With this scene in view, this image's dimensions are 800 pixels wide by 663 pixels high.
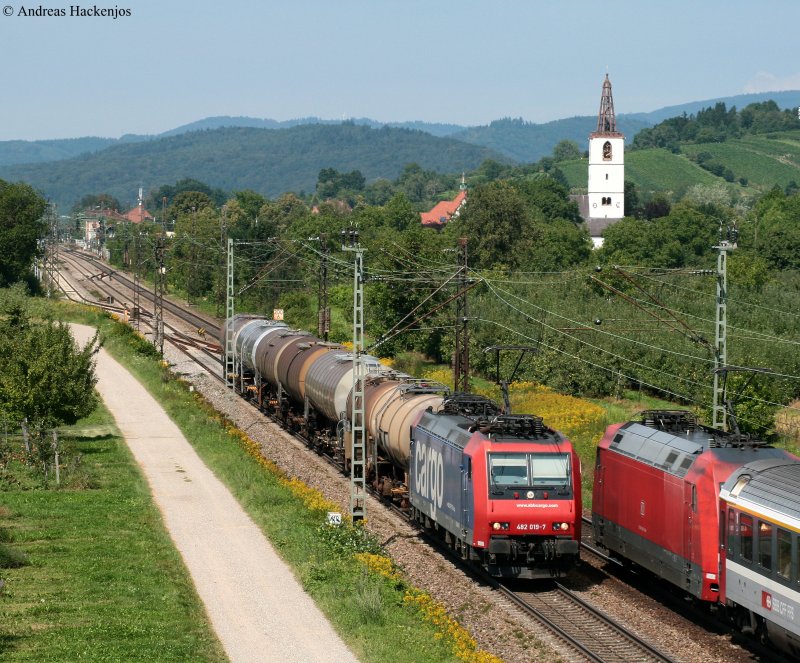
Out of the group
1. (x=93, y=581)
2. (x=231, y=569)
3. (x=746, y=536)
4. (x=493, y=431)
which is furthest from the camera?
(x=231, y=569)

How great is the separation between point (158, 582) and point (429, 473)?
7846 mm

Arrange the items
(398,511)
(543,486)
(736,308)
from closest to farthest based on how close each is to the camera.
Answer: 1. (543,486)
2. (398,511)
3. (736,308)

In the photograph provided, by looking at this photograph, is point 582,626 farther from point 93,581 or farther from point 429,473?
point 93,581

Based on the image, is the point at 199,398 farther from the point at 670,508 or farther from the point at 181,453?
the point at 670,508

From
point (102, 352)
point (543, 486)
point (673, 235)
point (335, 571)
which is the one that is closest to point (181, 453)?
point (335, 571)

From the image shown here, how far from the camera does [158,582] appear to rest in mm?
29266

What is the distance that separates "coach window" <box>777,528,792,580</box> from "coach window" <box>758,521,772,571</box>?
0.32 metres

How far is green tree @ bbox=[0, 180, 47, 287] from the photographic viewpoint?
4766 inches

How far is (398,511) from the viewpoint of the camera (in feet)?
129

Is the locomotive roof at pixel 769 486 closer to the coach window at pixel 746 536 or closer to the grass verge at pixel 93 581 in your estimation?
the coach window at pixel 746 536

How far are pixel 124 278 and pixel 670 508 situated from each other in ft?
473

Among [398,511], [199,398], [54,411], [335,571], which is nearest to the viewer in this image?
[335,571]

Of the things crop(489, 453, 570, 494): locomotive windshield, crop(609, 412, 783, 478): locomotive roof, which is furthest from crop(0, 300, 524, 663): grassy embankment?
crop(609, 412, 783, 478): locomotive roof

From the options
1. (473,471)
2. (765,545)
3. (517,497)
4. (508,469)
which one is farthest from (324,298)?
(765,545)
